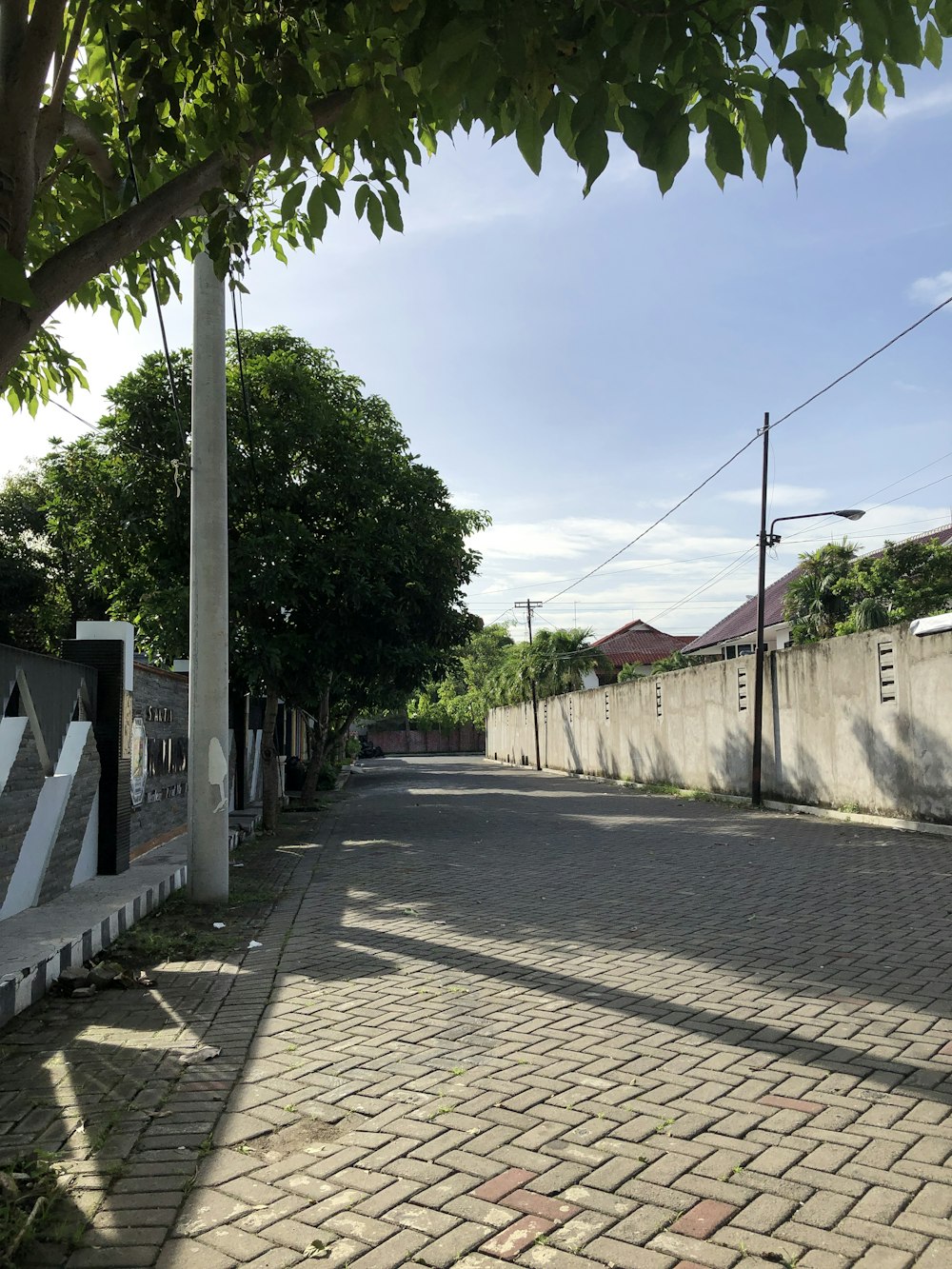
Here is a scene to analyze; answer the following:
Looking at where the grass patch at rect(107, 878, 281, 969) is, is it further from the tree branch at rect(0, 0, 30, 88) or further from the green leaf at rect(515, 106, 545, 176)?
the green leaf at rect(515, 106, 545, 176)

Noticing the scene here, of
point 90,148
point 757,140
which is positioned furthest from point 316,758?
point 757,140

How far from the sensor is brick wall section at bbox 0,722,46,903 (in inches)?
284

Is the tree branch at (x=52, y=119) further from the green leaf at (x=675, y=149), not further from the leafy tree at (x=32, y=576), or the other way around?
the leafy tree at (x=32, y=576)

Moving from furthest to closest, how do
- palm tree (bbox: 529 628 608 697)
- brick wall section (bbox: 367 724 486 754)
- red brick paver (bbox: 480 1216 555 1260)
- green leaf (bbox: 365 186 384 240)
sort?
brick wall section (bbox: 367 724 486 754) < palm tree (bbox: 529 628 608 697) < green leaf (bbox: 365 186 384 240) < red brick paver (bbox: 480 1216 555 1260)

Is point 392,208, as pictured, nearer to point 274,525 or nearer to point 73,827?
point 73,827

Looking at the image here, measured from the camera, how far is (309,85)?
3.50 m

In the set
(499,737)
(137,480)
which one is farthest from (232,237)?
(499,737)

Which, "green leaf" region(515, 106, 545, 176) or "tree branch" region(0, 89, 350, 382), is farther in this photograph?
"tree branch" region(0, 89, 350, 382)

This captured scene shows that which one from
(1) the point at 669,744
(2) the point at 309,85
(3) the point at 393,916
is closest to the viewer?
(2) the point at 309,85

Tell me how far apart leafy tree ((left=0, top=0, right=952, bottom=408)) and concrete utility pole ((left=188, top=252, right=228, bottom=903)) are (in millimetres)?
4738

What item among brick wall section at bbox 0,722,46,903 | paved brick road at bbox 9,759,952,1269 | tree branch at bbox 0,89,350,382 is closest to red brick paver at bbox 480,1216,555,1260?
paved brick road at bbox 9,759,952,1269

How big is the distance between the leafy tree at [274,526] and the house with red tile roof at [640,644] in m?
45.2

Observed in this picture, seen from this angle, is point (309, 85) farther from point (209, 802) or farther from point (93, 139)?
point (209, 802)

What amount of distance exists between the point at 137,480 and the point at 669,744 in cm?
1452
